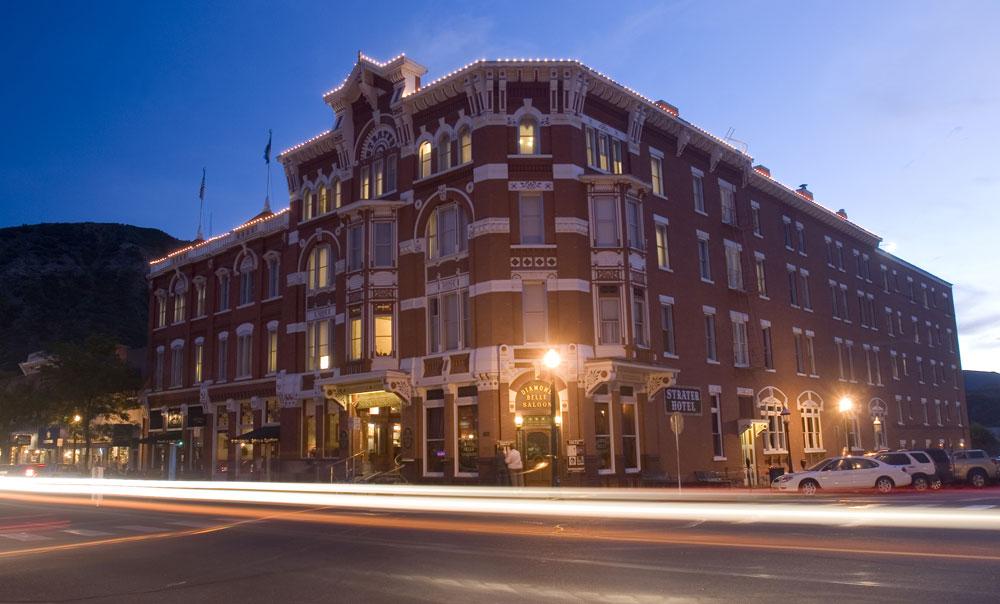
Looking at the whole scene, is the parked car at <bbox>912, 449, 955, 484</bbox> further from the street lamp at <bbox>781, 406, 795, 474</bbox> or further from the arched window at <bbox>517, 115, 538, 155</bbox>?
the arched window at <bbox>517, 115, 538, 155</bbox>

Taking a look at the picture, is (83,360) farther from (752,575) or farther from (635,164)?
(752,575)

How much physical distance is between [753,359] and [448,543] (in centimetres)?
3000

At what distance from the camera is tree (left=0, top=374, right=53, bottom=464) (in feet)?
171

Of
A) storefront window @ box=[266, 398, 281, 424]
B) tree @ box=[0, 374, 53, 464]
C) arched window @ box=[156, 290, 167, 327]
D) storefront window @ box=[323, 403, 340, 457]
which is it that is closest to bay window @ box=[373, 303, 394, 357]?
storefront window @ box=[323, 403, 340, 457]

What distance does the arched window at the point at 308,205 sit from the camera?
40719mm

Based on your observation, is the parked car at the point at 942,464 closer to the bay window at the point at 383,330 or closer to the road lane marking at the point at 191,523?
the bay window at the point at 383,330

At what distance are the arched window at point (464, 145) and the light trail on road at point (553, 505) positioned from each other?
46.4 feet

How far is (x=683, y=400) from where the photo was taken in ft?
108

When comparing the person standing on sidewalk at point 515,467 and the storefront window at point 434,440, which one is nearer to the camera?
the person standing on sidewalk at point 515,467

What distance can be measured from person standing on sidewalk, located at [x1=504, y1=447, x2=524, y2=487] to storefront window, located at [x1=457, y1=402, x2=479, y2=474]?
2.36 meters

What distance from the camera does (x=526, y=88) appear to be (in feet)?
106

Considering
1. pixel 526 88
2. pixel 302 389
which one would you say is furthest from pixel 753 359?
pixel 302 389

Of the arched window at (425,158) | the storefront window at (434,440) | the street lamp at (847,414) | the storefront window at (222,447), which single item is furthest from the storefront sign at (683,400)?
the storefront window at (222,447)

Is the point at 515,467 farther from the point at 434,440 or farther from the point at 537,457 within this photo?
the point at 434,440
